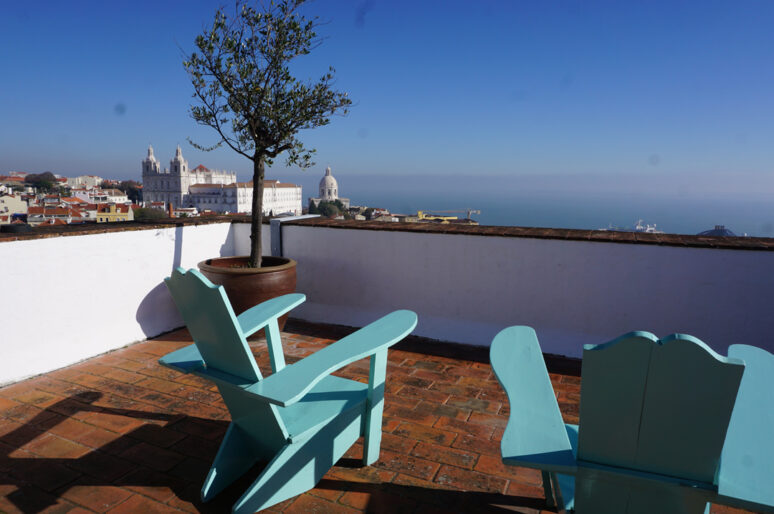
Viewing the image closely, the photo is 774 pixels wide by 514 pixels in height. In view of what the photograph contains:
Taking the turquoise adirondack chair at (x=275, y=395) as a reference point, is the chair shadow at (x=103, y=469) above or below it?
below

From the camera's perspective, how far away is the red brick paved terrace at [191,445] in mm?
1724

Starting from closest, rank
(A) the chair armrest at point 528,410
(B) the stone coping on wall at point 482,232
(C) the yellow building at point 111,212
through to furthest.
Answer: (A) the chair armrest at point 528,410
(B) the stone coping on wall at point 482,232
(C) the yellow building at point 111,212

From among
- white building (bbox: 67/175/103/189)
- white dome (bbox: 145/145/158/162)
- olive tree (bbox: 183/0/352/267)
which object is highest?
white dome (bbox: 145/145/158/162)

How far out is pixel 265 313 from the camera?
78.6 inches

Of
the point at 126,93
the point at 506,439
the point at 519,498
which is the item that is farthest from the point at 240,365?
the point at 126,93

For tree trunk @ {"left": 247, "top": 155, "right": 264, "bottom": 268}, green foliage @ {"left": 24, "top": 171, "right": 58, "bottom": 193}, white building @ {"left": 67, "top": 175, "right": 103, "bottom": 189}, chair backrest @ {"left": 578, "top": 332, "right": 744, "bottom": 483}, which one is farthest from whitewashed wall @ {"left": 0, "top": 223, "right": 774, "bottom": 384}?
white building @ {"left": 67, "top": 175, "right": 103, "bottom": 189}

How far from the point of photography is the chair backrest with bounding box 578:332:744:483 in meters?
0.90

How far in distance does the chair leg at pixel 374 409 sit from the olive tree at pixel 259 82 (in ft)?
→ 7.44

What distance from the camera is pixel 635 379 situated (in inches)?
37.7

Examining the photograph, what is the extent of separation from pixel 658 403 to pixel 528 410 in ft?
1.40

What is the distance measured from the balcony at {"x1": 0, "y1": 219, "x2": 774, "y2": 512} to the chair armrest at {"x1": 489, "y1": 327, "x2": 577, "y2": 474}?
0.58m

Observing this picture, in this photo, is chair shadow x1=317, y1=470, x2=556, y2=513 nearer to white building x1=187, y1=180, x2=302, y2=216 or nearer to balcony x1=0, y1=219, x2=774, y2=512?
balcony x1=0, y1=219, x2=774, y2=512

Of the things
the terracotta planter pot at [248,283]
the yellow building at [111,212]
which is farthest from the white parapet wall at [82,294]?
the yellow building at [111,212]

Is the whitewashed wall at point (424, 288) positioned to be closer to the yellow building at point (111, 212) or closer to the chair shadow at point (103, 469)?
the chair shadow at point (103, 469)
